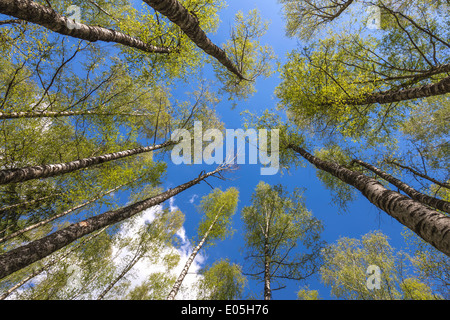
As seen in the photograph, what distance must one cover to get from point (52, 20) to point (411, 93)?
26.1 ft

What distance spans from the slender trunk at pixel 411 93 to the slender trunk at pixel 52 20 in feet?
22.1

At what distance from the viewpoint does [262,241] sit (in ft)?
24.5

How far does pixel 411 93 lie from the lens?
13.8ft

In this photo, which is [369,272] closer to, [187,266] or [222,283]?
[222,283]

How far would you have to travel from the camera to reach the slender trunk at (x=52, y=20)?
Answer: 2696mm

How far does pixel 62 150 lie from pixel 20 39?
3.81 meters

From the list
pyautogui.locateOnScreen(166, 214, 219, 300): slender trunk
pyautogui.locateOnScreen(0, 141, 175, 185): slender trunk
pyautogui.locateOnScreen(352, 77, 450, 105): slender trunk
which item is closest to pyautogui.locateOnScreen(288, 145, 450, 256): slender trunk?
pyautogui.locateOnScreen(352, 77, 450, 105): slender trunk

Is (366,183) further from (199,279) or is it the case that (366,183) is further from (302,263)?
(199,279)

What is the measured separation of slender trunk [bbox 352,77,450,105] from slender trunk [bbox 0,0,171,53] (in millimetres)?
6724

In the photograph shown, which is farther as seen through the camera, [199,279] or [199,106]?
[199,279]

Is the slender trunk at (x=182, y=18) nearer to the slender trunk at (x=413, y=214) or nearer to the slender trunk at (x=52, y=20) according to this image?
the slender trunk at (x=52, y=20)

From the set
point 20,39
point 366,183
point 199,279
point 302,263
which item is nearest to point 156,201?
point 20,39

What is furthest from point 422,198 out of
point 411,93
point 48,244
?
point 48,244

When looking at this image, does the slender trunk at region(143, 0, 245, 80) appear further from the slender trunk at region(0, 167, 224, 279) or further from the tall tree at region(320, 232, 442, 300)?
the tall tree at region(320, 232, 442, 300)
